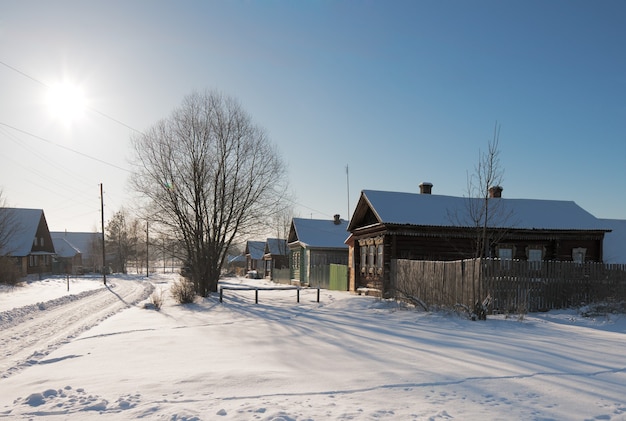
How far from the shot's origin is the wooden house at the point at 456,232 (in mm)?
20719

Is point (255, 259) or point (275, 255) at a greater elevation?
point (275, 255)

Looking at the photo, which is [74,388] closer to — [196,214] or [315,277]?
[196,214]

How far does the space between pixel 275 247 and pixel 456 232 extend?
33398 millimetres

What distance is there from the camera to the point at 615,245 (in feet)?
76.3

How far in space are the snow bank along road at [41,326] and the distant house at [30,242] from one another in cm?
2952

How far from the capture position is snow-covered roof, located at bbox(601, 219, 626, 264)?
2253cm

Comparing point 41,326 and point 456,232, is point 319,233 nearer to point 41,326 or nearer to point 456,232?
point 456,232

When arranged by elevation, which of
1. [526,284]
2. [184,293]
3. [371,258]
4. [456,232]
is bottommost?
[184,293]

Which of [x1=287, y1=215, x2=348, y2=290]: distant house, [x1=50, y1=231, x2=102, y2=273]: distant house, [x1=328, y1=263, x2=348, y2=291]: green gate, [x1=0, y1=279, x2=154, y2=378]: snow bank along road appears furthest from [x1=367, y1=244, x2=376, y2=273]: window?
[x1=50, y1=231, x2=102, y2=273]: distant house

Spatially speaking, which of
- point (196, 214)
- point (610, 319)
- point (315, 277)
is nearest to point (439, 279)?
point (610, 319)

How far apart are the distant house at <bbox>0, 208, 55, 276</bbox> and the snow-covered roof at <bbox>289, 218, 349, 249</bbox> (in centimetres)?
2885

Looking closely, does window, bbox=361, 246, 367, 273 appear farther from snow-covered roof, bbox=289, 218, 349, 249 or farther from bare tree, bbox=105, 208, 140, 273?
bare tree, bbox=105, 208, 140, 273

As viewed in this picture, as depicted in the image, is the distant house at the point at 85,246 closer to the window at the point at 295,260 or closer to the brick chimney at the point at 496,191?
the window at the point at 295,260

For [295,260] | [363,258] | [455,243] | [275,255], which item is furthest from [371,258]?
[275,255]
